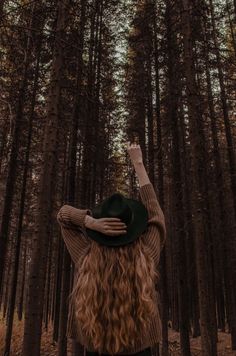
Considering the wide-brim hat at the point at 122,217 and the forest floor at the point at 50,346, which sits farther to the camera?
the forest floor at the point at 50,346

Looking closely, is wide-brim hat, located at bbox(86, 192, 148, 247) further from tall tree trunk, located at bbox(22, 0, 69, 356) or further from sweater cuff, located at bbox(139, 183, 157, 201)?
tall tree trunk, located at bbox(22, 0, 69, 356)

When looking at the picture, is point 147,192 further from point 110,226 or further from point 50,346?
point 50,346

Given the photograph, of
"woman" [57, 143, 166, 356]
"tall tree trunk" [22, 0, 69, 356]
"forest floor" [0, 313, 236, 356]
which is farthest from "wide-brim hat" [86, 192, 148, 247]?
"forest floor" [0, 313, 236, 356]

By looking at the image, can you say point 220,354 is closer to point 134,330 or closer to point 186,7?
point 186,7

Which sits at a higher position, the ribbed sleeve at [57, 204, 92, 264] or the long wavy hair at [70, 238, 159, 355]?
the ribbed sleeve at [57, 204, 92, 264]

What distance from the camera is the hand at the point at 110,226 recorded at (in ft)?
7.38

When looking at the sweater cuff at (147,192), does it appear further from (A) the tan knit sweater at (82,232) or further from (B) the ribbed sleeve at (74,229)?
(B) the ribbed sleeve at (74,229)

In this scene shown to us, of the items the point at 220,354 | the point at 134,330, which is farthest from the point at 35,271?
the point at 220,354

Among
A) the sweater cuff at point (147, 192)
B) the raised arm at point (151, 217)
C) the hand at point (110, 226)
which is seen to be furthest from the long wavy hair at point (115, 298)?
the sweater cuff at point (147, 192)

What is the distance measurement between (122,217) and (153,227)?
344mm

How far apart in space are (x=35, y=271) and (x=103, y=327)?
4.29 metres

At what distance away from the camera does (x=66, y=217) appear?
2.58m

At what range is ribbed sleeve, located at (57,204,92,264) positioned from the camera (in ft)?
8.36

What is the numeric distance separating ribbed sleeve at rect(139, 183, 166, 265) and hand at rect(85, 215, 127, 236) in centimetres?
26
